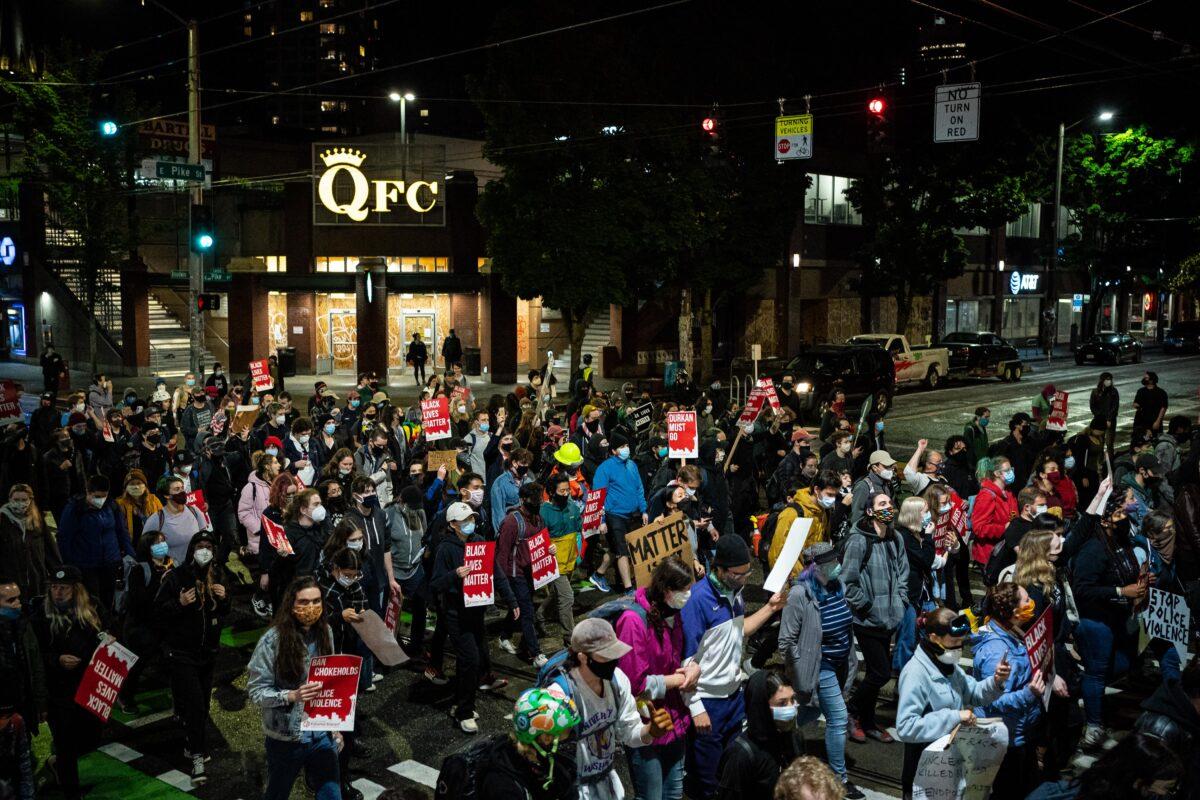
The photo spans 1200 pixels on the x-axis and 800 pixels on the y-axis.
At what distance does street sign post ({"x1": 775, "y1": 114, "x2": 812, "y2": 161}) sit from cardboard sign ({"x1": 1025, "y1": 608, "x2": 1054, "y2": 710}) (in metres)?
15.8

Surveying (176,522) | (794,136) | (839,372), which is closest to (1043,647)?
(176,522)

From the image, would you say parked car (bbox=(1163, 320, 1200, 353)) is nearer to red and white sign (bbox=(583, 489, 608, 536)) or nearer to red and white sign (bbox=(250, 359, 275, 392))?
red and white sign (bbox=(250, 359, 275, 392))

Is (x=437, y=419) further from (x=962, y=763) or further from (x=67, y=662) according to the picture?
(x=962, y=763)

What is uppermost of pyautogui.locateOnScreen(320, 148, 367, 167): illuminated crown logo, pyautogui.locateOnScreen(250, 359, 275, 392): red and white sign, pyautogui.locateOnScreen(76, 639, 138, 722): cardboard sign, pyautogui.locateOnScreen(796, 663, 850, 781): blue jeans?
pyautogui.locateOnScreen(320, 148, 367, 167): illuminated crown logo

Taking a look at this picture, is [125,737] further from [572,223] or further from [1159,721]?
[572,223]

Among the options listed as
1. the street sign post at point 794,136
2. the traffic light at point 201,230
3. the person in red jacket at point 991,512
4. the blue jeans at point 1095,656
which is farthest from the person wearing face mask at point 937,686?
the traffic light at point 201,230

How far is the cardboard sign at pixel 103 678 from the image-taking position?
22.4 ft

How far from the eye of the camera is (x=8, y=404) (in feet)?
48.8

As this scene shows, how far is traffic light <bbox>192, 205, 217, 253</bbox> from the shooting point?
2053 centimetres

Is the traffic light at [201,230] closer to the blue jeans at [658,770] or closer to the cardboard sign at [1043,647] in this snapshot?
the blue jeans at [658,770]

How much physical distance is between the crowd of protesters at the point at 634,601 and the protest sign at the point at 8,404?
3.78 feet

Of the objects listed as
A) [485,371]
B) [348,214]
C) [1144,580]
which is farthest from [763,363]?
[1144,580]

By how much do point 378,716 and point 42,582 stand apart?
11.5 feet

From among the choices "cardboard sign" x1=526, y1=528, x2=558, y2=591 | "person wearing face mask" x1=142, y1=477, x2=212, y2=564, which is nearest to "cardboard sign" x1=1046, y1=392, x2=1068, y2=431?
"cardboard sign" x1=526, y1=528, x2=558, y2=591
